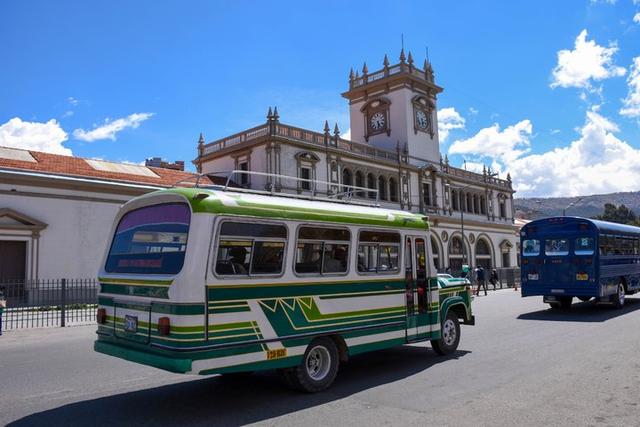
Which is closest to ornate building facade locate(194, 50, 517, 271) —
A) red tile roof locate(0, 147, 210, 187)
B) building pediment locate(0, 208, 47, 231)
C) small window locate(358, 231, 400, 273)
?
red tile roof locate(0, 147, 210, 187)

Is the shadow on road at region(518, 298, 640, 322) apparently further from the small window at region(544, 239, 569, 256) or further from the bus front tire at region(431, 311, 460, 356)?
the bus front tire at region(431, 311, 460, 356)

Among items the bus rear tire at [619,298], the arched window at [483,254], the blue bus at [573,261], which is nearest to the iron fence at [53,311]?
the blue bus at [573,261]

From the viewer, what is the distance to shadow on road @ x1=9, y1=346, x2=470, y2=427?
5844mm

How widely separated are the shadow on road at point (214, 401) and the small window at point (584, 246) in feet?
32.7

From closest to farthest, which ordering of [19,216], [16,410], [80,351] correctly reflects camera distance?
[16,410] → [80,351] → [19,216]

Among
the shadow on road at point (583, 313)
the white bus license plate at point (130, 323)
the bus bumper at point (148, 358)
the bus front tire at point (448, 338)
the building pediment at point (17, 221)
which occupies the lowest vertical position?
the shadow on road at point (583, 313)

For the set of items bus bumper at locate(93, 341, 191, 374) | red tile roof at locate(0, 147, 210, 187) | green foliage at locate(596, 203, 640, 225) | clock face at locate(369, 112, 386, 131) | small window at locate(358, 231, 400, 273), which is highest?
clock face at locate(369, 112, 386, 131)

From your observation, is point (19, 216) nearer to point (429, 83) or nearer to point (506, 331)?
point (506, 331)

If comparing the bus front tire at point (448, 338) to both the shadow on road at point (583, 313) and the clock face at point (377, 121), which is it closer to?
the shadow on road at point (583, 313)

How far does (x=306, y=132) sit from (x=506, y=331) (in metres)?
26.6

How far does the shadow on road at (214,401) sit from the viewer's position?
5.84m

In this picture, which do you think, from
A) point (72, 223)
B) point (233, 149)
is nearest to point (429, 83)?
point (233, 149)

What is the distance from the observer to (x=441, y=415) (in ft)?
19.0

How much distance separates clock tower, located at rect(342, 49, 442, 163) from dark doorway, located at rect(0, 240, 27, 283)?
3011cm
